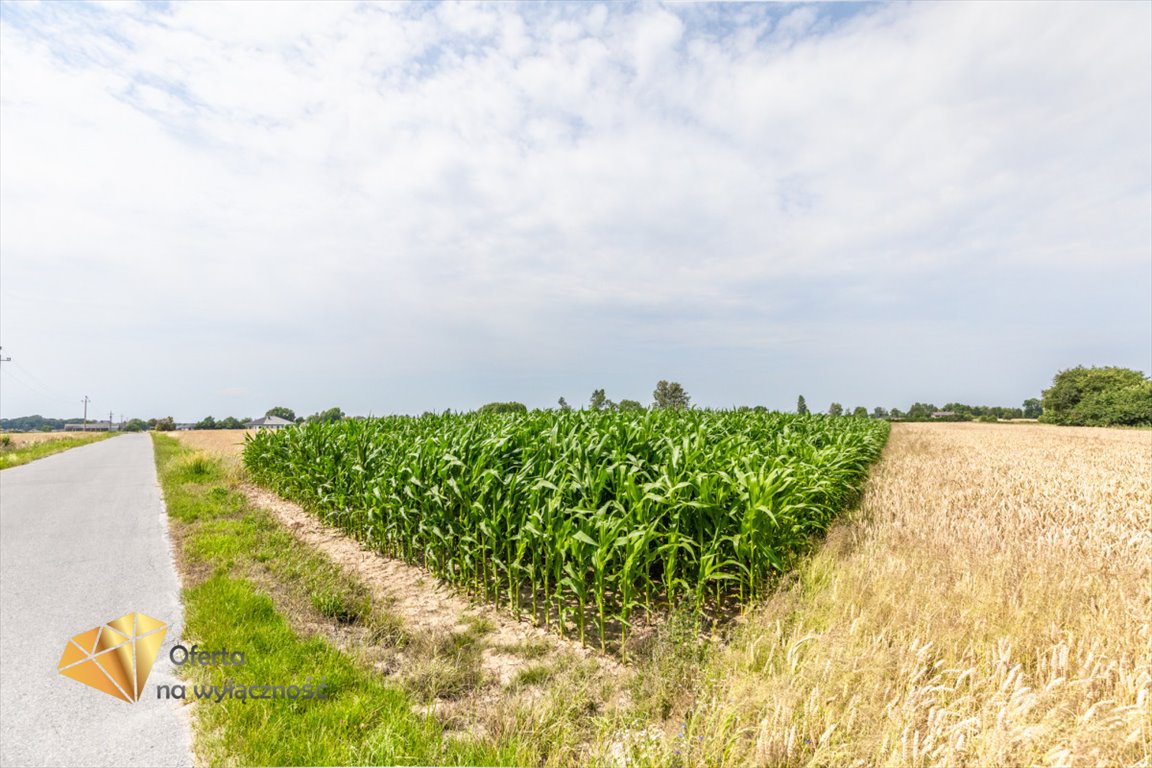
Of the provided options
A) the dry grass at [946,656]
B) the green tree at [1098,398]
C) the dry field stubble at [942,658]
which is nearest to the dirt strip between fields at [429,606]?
the dry field stubble at [942,658]

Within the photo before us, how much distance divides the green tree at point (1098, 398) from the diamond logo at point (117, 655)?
3100 inches

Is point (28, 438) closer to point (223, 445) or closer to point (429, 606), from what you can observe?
point (223, 445)

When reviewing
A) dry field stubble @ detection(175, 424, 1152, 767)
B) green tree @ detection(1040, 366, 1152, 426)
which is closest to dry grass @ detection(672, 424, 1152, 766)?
dry field stubble @ detection(175, 424, 1152, 767)

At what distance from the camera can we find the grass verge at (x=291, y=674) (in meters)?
3.05

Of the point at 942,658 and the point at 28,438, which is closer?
the point at 942,658

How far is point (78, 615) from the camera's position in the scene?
5312mm

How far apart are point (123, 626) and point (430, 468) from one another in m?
3.46

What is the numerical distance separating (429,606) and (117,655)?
2756 millimetres

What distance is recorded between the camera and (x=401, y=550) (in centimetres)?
802

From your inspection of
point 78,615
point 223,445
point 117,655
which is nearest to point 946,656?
point 117,655

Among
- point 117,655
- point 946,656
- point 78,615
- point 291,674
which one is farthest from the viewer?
point 78,615

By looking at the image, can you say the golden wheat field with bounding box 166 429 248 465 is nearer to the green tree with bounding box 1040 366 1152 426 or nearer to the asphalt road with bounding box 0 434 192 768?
the asphalt road with bounding box 0 434 192 768

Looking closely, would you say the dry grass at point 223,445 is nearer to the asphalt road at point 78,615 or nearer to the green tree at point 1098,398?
the asphalt road at point 78,615

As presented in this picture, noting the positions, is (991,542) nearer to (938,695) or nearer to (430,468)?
(938,695)
